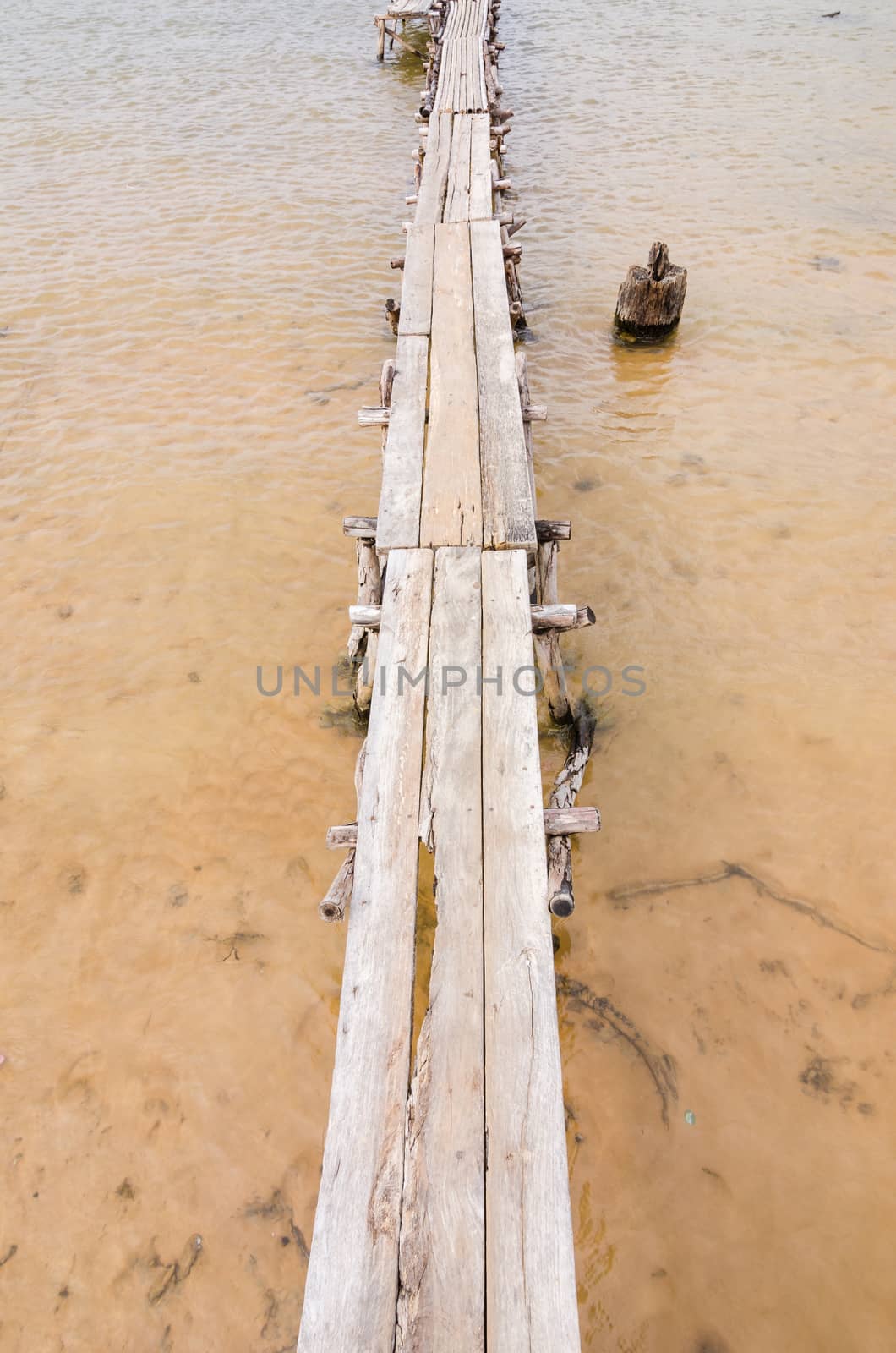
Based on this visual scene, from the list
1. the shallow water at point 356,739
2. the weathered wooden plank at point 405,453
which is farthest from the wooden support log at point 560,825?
the weathered wooden plank at point 405,453

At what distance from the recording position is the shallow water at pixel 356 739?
2865 mm

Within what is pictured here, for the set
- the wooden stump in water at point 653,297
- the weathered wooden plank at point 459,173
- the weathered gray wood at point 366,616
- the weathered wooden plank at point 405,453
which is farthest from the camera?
the weathered wooden plank at point 459,173

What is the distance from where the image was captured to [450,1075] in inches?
86.1

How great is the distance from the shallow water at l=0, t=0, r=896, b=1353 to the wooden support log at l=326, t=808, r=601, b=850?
95 cm

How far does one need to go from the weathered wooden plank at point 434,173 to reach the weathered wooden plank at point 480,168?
28 centimetres

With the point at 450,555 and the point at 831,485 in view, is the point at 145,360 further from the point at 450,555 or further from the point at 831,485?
the point at 831,485

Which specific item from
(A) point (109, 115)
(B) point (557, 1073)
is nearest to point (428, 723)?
(B) point (557, 1073)

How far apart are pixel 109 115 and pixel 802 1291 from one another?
1622 centimetres

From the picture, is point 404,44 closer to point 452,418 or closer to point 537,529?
point 452,418

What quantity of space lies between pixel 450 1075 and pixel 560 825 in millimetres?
1010

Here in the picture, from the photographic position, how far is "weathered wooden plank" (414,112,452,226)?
7172 mm

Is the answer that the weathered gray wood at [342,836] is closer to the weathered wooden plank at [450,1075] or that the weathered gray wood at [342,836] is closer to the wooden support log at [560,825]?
the wooden support log at [560,825]

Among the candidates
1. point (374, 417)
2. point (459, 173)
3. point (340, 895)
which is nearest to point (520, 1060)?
point (340, 895)

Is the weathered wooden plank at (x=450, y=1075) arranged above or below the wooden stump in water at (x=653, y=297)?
below
